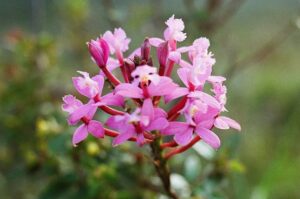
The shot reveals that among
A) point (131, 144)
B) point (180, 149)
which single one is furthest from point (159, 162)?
point (131, 144)

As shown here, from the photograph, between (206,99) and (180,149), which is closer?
(206,99)

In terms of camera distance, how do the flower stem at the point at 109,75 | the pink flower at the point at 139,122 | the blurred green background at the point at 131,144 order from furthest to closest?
the blurred green background at the point at 131,144
the flower stem at the point at 109,75
the pink flower at the point at 139,122

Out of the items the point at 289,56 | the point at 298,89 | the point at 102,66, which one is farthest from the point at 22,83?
the point at 289,56

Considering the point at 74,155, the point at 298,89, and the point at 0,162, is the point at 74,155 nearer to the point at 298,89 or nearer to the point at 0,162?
the point at 0,162

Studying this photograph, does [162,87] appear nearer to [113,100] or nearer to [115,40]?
[113,100]

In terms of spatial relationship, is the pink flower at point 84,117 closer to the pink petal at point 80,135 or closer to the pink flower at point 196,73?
the pink petal at point 80,135

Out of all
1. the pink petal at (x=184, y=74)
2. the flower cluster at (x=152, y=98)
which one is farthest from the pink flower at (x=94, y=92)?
the pink petal at (x=184, y=74)

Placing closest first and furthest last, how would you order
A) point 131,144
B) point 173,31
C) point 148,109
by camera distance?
1. point 148,109
2. point 173,31
3. point 131,144
